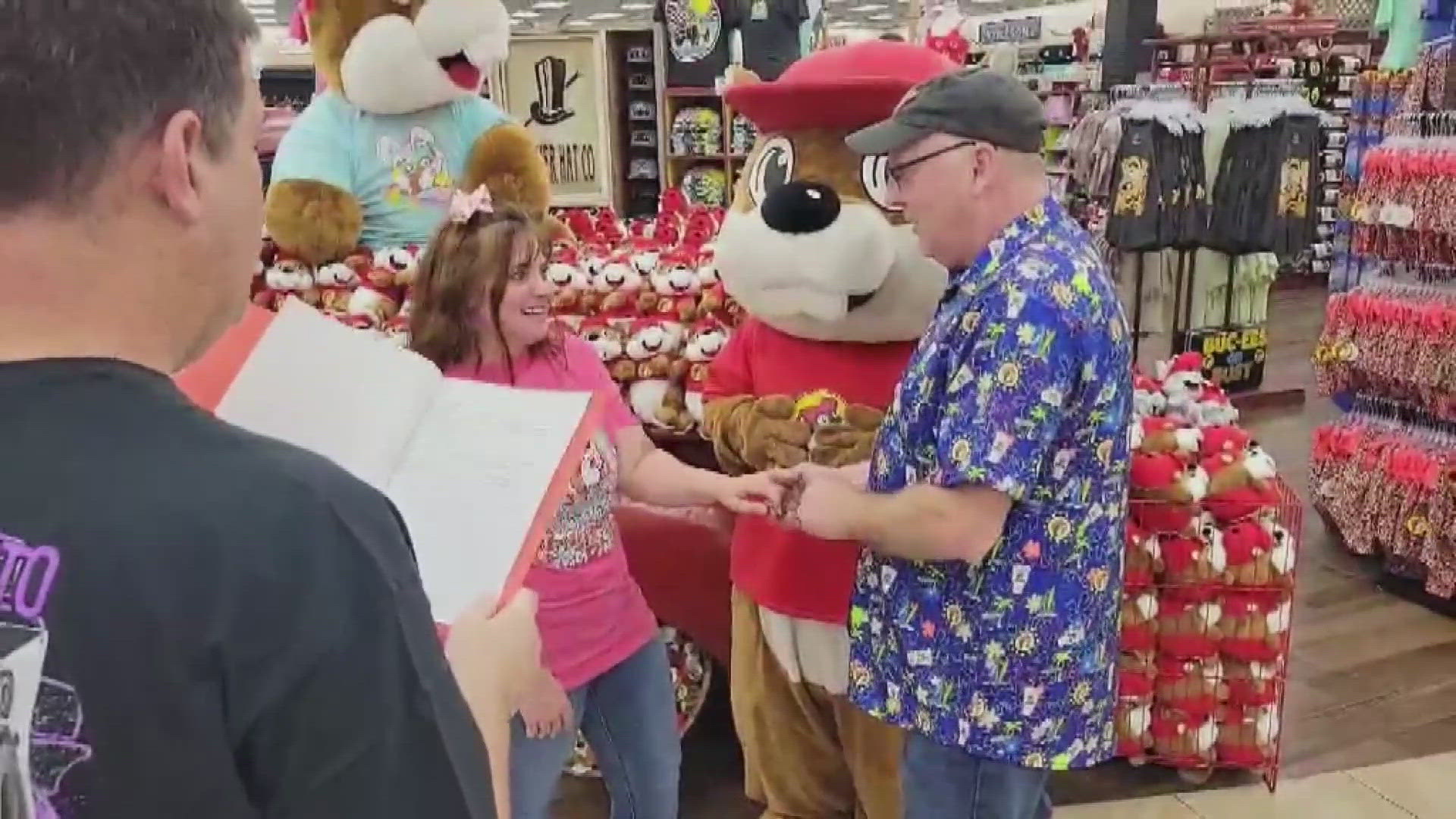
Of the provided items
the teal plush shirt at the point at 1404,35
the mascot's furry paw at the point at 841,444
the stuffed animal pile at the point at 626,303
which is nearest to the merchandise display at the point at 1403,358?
the teal plush shirt at the point at 1404,35

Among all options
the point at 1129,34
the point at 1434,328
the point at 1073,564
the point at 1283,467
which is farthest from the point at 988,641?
the point at 1129,34

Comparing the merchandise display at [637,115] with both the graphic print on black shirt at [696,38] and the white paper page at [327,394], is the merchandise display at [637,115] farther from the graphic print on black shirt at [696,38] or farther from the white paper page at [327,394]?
the white paper page at [327,394]

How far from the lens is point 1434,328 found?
13.3ft

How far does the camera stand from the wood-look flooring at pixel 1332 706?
303cm

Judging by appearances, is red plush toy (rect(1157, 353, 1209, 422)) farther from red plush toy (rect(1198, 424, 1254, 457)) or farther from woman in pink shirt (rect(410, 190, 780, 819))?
woman in pink shirt (rect(410, 190, 780, 819))

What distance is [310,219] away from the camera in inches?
116

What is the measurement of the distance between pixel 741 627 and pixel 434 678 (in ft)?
5.76

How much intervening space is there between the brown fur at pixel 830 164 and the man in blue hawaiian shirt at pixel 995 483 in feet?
1.58

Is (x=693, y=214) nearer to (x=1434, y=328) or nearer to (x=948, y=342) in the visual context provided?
(x=948, y=342)

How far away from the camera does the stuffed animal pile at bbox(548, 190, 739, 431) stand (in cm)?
281

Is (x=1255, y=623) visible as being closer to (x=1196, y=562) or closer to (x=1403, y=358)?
(x=1196, y=562)

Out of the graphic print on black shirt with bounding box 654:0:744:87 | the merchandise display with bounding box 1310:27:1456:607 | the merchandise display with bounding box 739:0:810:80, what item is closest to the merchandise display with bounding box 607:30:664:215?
the graphic print on black shirt with bounding box 654:0:744:87

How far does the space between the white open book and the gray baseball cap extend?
0.73 metres

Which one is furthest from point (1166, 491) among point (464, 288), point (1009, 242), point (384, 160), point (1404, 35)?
point (1404, 35)
